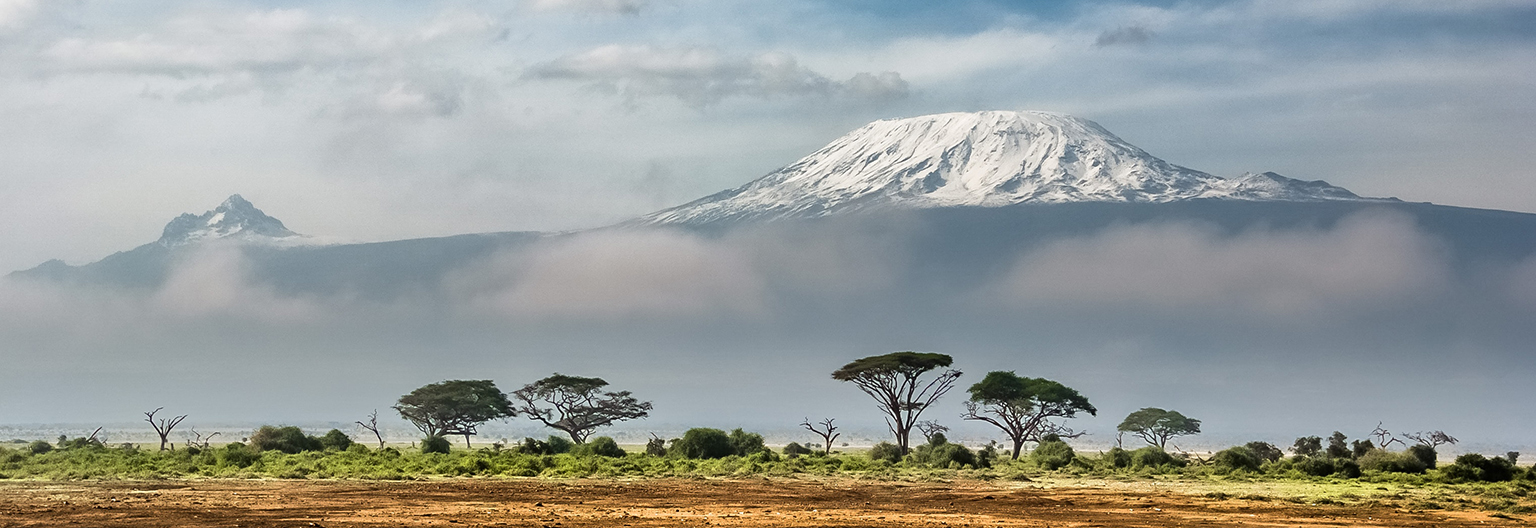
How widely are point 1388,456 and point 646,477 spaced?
91.4 feet

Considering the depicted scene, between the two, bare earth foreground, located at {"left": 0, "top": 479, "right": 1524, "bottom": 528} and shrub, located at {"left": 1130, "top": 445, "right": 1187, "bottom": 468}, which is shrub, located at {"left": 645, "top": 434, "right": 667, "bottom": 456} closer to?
shrub, located at {"left": 1130, "top": 445, "right": 1187, "bottom": 468}

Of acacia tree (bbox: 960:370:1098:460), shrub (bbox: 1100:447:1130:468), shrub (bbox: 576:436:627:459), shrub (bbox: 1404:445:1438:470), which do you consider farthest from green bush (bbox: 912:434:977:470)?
acacia tree (bbox: 960:370:1098:460)

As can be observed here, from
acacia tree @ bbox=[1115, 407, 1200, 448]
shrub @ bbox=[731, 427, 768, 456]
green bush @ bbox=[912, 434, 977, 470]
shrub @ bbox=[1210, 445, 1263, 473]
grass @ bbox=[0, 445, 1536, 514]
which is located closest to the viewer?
grass @ bbox=[0, 445, 1536, 514]

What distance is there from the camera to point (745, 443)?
7031 cm

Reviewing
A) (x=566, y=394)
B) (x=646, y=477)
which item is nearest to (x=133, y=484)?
(x=646, y=477)

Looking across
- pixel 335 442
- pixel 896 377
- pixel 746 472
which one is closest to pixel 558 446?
pixel 335 442

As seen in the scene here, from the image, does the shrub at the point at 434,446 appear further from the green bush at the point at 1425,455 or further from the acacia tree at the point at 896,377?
the green bush at the point at 1425,455

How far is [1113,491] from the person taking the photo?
129 ft

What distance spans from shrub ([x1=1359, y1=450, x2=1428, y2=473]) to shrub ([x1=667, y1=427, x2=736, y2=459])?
28141mm

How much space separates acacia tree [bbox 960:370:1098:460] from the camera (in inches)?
3391

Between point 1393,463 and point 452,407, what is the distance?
210ft

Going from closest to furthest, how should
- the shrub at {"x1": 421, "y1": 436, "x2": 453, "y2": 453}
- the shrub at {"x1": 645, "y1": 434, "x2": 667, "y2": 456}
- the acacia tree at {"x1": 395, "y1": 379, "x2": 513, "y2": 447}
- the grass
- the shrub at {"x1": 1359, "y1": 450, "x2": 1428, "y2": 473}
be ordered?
the grass
the shrub at {"x1": 1359, "y1": 450, "x2": 1428, "y2": 473}
the shrub at {"x1": 421, "y1": 436, "x2": 453, "y2": 453}
the shrub at {"x1": 645, "y1": 434, "x2": 667, "y2": 456}
the acacia tree at {"x1": 395, "y1": 379, "x2": 513, "y2": 447}

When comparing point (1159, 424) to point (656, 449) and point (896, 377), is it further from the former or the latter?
point (656, 449)

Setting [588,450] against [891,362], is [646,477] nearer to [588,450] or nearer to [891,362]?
[588,450]
